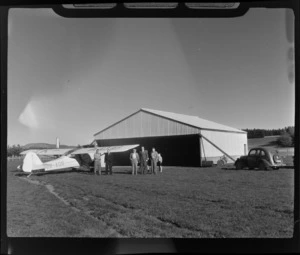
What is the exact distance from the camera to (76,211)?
2.03 m

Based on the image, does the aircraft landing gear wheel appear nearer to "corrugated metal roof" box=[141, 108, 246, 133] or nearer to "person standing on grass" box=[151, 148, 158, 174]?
"corrugated metal roof" box=[141, 108, 246, 133]

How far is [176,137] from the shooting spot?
2.21m

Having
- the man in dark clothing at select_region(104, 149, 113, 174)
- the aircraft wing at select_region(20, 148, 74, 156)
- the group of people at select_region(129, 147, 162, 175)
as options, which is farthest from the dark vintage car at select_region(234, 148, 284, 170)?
the aircraft wing at select_region(20, 148, 74, 156)

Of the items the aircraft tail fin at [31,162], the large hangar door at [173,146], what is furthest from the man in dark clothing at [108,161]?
the aircraft tail fin at [31,162]

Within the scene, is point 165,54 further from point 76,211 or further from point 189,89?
point 76,211

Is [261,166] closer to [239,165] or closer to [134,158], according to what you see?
[239,165]

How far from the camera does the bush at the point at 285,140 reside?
185 centimetres

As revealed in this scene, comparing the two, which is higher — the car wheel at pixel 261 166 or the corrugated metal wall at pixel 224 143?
the corrugated metal wall at pixel 224 143

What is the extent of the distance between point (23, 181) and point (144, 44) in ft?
4.29

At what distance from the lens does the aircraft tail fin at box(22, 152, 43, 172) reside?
1969 mm

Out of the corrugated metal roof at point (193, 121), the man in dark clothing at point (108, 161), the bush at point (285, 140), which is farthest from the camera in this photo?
the man in dark clothing at point (108, 161)

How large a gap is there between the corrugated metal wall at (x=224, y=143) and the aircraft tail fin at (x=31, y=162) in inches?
48.9

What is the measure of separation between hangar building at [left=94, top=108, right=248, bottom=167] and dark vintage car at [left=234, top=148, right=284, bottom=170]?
0.17 ft

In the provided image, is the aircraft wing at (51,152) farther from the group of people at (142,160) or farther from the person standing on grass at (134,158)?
the person standing on grass at (134,158)
